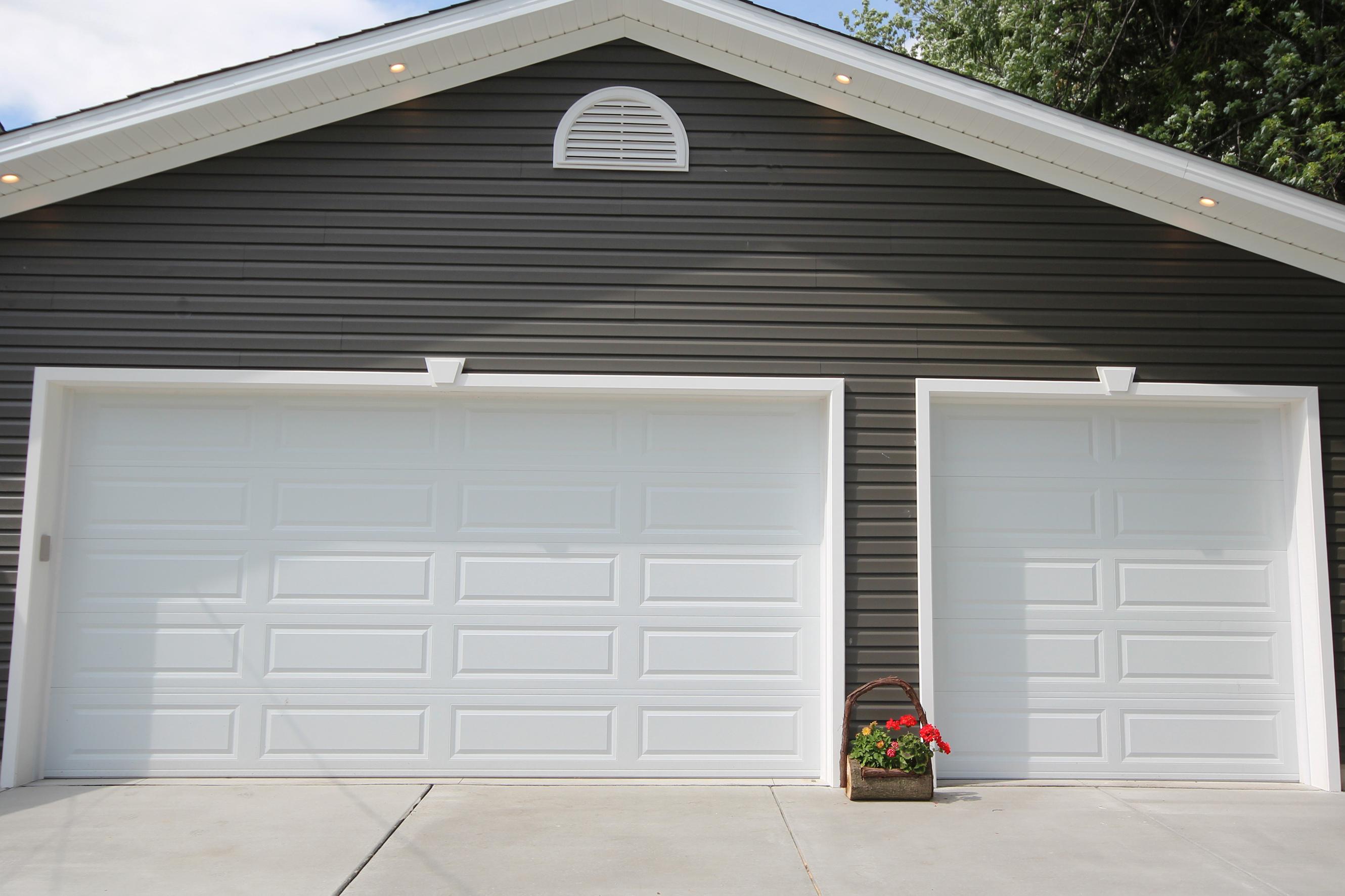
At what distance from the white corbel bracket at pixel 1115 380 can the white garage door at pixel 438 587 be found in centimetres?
160

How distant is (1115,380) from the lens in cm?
548

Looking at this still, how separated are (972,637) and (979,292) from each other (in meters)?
1.92

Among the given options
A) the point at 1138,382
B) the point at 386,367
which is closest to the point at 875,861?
the point at 1138,382

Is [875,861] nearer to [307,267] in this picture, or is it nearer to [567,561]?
[567,561]

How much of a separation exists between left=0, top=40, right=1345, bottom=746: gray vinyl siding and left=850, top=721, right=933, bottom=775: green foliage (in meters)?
0.31

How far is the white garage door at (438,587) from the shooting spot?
5344 millimetres

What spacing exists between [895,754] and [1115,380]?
238 centimetres

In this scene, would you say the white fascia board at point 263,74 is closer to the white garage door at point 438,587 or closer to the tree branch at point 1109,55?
the white garage door at point 438,587

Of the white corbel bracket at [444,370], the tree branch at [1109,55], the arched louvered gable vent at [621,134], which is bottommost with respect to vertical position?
the white corbel bracket at [444,370]

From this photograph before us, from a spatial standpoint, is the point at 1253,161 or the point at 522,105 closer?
the point at 522,105

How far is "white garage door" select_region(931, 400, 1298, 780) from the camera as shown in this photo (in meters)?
5.45

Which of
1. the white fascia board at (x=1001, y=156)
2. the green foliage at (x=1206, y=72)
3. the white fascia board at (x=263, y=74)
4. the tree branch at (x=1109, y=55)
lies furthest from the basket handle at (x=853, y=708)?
the tree branch at (x=1109, y=55)

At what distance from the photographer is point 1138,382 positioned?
18.1 ft

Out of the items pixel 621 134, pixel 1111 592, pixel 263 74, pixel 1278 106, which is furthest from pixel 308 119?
pixel 1278 106
